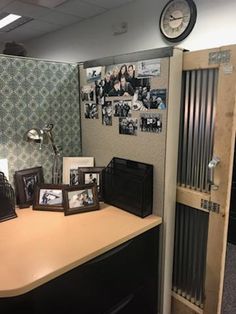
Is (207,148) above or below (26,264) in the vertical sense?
above

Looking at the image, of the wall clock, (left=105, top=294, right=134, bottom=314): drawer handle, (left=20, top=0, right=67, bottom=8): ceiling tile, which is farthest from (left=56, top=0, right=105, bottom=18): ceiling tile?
(left=105, top=294, right=134, bottom=314): drawer handle

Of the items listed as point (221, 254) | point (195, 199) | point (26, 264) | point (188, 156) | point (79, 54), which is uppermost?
point (79, 54)

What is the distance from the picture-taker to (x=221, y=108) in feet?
4.22

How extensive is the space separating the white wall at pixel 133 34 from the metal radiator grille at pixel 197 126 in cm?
154

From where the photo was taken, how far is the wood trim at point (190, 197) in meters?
1.45

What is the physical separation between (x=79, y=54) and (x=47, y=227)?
3578 millimetres

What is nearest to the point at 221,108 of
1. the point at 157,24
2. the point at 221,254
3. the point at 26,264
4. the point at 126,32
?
the point at 221,254

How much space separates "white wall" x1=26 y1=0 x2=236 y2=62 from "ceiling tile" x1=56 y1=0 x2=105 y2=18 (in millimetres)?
120

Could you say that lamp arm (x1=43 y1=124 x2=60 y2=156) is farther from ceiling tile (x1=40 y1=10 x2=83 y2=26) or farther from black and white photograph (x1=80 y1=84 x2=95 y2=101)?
ceiling tile (x1=40 y1=10 x2=83 y2=26)

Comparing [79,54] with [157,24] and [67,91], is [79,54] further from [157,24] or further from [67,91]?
[67,91]

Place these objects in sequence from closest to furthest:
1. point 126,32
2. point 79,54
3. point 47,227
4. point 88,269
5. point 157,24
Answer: point 88,269, point 47,227, point 157,24, point 126,32, point 79,54

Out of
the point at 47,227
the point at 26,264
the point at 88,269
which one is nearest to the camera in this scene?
the point at 26,264

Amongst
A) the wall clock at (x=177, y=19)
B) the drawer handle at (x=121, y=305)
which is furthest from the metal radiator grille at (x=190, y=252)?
the wall clock at (x=177, y=19)

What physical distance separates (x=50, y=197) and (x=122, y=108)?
680 millimetres
